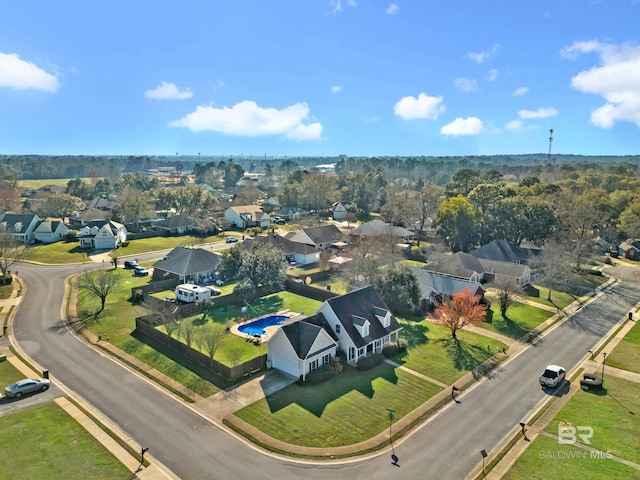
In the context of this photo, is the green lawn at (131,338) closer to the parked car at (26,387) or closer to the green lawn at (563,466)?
the parked car at (26,387)

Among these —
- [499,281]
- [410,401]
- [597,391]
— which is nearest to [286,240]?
[499,281]

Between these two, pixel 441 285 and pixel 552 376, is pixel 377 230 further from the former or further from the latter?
pixel 552 376

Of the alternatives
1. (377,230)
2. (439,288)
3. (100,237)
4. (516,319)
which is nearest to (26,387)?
(439,288)

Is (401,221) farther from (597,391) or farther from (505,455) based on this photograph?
(505,455)

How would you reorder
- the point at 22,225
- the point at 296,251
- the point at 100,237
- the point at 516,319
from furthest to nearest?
the point at 22,225
the point at 100,237
the point at 296,251
the point at 516,319

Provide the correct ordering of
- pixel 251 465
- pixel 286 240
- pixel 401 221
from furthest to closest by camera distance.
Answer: pixel 401 221
pixel 286 240
pixel 251 465

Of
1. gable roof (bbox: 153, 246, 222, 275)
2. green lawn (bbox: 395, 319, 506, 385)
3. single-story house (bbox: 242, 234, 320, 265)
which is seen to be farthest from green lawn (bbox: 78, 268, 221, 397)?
single-story house (bbox: 242, 234, 320, 265)

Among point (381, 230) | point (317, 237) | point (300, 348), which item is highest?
point (381, 230)
